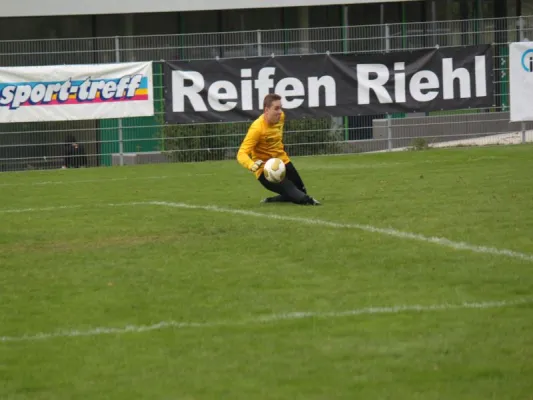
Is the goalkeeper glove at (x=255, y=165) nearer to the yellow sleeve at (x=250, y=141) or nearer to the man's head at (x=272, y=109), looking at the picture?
the yellow sleeve at (x=250, y=141)

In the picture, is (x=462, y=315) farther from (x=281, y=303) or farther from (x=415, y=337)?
(x=281, y=303)

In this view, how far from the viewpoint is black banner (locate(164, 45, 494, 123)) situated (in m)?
25.4

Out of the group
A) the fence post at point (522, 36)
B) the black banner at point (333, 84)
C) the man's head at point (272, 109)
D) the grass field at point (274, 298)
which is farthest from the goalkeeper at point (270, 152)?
the fence post at point (522, 36)

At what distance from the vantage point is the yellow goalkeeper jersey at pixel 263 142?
16000 mm

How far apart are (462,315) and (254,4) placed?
25.7 meters

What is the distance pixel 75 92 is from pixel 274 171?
10448 mm

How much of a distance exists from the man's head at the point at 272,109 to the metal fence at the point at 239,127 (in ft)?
33.3

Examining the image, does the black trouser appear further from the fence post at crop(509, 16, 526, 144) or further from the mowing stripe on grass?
the fence post at crop(509, 16, 526, 144)

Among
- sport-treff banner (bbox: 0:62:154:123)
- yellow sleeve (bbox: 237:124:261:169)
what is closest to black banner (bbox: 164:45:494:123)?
sport-treff banner (bbox: 0:62:154:123)

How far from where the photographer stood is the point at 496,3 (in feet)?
123

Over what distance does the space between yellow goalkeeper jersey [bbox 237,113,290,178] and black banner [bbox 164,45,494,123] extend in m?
9.11

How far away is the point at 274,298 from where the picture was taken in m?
8.85

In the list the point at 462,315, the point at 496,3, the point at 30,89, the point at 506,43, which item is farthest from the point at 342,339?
the point at 496,3

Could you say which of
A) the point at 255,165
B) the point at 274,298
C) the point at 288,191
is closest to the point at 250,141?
the point at 255,165
